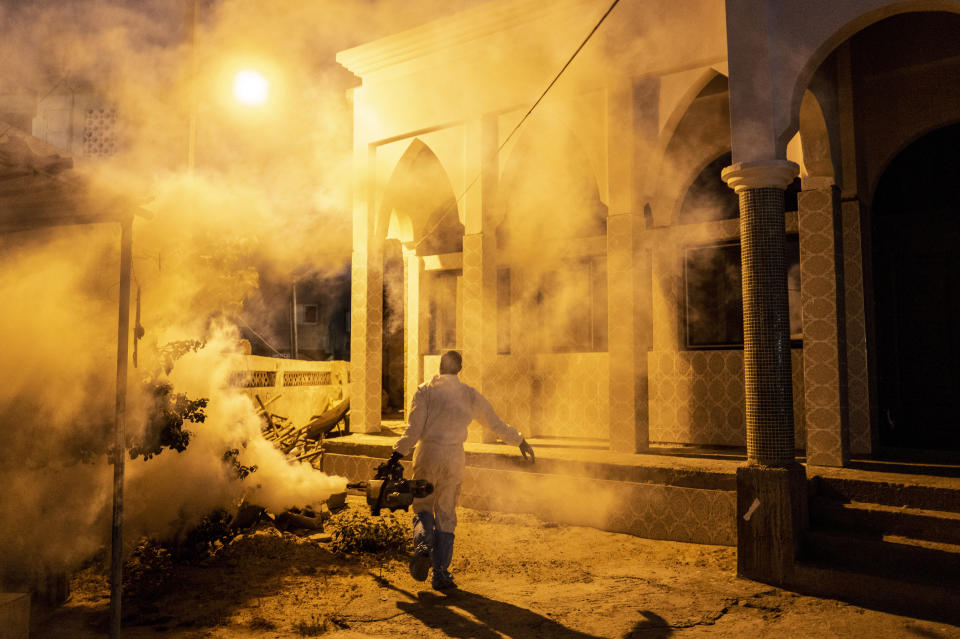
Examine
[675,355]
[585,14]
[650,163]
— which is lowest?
[675,355]

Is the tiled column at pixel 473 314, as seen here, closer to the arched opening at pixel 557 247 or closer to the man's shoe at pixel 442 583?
the arched opening at pixel 557 247

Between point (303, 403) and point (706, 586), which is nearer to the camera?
point (706, 586)

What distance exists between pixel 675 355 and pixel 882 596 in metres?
4.71

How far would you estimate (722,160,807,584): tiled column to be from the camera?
18.2 feet

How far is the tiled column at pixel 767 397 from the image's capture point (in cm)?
554

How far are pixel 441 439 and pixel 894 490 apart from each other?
3.99m

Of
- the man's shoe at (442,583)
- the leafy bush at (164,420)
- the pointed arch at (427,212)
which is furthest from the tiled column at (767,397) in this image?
the pointed arch at (427,212)

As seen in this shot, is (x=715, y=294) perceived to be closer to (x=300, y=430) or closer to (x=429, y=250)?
(x=429, y=250)

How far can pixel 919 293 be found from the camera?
815cm

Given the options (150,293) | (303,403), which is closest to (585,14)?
(150,293)

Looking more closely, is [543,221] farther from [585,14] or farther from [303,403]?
[303,403]

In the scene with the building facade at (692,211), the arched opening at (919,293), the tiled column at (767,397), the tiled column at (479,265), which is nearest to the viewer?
the tiled column at (767,397)

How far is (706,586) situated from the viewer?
543cm

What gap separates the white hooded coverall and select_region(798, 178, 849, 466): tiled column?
3381 mm
